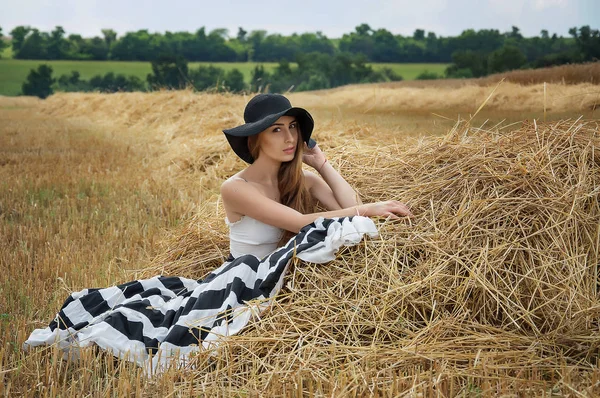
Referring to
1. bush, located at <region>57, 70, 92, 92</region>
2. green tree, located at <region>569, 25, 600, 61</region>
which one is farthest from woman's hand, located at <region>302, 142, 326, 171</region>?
bush, located at <region>57, 70, 92, 92</region>

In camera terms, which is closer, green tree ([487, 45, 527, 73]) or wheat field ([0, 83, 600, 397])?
wheat field ([0, 83, 600, 397])

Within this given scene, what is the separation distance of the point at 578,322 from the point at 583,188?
2.75ft

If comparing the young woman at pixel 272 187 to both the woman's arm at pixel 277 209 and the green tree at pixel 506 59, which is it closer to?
the woman's arm at pixel 277 209

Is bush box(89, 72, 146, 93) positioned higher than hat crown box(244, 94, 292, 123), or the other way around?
hat crown box(244, 94, 292, 123)

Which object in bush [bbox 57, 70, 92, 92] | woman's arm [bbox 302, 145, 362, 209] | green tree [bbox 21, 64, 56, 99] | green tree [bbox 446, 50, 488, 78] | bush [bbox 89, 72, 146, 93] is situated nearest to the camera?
woman's arm [bbox 302, 145, 362, 209]

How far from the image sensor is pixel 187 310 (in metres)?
3.25

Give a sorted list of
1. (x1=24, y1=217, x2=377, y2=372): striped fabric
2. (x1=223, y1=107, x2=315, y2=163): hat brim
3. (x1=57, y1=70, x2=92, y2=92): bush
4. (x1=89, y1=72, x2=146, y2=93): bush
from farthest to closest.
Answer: (x1=57, y1=70, x2=92, y2=92): bush → (x1=89, y1=72, x2=146, y2=93): bush → (x1=223, y1=107, x2=315, y2=163): hat brim → (x1=24, y1=217, x2=377, y2=372): striped fabric

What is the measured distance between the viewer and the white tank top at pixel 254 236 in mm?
3652

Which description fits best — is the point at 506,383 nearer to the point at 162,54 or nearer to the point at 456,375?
the point at 456,375

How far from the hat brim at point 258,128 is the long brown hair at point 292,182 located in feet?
0.16

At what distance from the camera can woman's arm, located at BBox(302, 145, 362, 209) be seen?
3.87 meters

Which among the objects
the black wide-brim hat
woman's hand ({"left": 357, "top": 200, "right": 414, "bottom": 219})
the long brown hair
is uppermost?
the black wide-brim hat

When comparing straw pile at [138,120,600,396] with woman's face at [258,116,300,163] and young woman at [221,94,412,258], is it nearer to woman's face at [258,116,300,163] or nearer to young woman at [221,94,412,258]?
young woman at [221,94,412,258]

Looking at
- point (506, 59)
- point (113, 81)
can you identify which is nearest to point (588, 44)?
point (506, 59)
